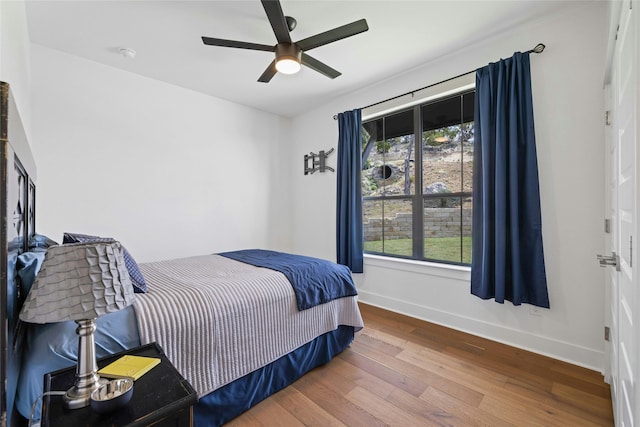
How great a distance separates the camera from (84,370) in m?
0.91

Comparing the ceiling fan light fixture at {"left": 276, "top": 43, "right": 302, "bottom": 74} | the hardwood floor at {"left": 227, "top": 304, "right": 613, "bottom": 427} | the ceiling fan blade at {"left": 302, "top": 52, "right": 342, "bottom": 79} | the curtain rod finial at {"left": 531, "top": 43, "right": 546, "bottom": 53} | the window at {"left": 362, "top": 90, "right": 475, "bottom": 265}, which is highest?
the curtain rod finial at {"left": 531, "top": 43, "right": 546, "bottom": 53}

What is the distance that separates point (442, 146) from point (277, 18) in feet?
6.67

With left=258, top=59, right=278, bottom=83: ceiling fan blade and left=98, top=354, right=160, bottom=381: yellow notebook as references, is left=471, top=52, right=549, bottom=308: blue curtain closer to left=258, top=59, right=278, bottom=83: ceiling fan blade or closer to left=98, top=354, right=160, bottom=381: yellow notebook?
left=258, top=59, right=278, bottom=83: ceiling fan blade

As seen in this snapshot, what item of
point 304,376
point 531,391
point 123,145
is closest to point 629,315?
point 531,391

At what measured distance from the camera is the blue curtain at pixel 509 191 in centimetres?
224

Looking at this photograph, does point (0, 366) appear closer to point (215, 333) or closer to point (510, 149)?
A: point (215, 333)

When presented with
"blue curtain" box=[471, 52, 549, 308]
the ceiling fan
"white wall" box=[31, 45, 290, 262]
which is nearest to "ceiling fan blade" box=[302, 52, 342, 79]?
the ceiling fan

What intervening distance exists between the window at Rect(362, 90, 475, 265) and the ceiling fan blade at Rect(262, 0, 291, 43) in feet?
5.78

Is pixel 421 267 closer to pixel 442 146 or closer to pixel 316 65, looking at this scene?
pixel 442 146

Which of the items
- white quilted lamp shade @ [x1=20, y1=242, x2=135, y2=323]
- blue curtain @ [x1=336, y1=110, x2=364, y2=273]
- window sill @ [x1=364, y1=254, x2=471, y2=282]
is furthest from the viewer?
blue curtain @ [x1=336, y1=110, x2=364, y2=273]

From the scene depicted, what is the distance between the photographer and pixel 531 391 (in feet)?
6.03

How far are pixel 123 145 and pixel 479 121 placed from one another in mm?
3540

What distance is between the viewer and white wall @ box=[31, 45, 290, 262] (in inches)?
102

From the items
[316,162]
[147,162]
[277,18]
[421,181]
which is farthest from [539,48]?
[147,162]
